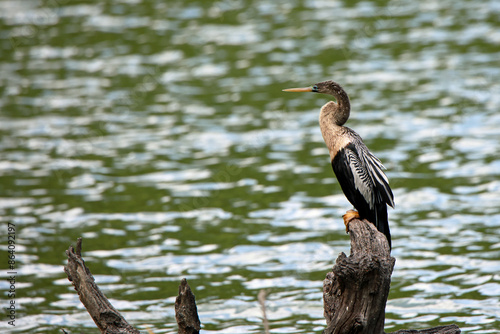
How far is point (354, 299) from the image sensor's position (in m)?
5.49

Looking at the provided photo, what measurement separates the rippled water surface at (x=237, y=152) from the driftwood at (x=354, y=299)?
2.33m

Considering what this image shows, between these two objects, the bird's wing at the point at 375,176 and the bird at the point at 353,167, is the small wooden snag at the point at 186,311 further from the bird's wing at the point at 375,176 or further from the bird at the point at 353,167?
the bird's wing at the point at 375,176

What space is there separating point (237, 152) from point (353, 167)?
664 centimetres

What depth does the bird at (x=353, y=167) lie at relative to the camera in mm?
6605

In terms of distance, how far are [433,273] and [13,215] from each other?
6388 millimetres

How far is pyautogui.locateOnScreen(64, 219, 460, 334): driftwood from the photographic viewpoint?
5.42 m

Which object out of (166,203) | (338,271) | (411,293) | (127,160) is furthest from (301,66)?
(338,271)

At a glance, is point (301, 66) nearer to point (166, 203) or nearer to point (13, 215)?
point (166, 203)

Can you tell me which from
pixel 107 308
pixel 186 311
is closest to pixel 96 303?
pixel 107 308

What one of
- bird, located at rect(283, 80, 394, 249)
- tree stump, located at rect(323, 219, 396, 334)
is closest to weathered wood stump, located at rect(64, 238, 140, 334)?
tree stump, located at rect(323, 219, 396, 334)

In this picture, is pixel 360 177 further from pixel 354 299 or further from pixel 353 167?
pixel 354 299

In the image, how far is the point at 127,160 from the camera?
13.2 metres

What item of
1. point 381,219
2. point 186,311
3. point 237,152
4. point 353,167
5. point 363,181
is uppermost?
point 237,152

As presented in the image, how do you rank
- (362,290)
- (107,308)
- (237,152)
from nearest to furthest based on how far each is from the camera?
(362,290) < (107,308) < (237,152)
